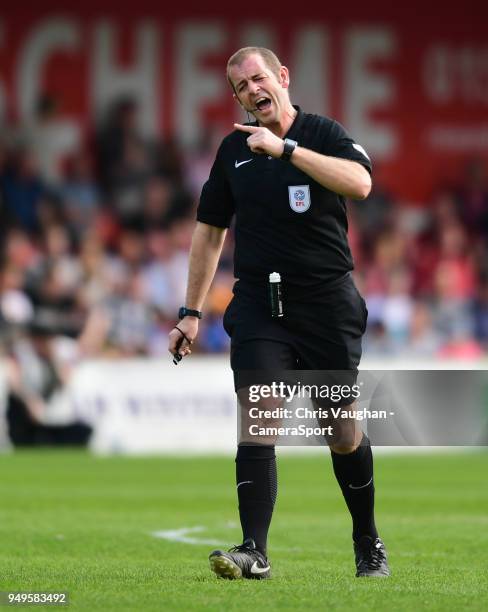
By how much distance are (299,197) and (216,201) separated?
1.67 ft

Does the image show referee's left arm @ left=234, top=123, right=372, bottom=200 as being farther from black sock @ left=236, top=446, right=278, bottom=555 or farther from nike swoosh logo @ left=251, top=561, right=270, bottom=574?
nike swoosh logo @ left=251, top=561, right=270, bottom=574

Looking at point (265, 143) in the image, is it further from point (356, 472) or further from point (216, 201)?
point (356, 472)

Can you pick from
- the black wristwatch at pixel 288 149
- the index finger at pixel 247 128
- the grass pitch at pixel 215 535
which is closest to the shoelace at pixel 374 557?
the grass pitch at pixel 215 535

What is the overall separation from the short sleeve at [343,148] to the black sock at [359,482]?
1241 mm

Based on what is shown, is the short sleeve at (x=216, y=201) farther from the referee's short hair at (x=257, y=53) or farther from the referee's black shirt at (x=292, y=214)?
the referee's short hair at (x=257, y=53)

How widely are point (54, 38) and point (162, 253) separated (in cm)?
578

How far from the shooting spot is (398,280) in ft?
66.1

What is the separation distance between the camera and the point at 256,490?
21.6ft

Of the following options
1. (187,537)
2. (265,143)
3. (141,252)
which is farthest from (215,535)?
(141,252)

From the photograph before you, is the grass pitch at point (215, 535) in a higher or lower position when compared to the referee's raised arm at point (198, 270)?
lower

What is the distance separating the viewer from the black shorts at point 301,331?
6.68 m

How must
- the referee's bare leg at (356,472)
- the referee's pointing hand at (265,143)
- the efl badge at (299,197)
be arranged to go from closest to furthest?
the referee's pointing hand at (265,143) → the efl badge at (299,197) → the referee's bare leg at (356,472)

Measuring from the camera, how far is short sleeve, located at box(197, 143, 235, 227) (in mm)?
6980

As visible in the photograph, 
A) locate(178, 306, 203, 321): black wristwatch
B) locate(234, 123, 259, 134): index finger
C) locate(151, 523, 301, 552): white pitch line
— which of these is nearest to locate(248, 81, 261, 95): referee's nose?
locate(234, 123, 259, 134): index finger
